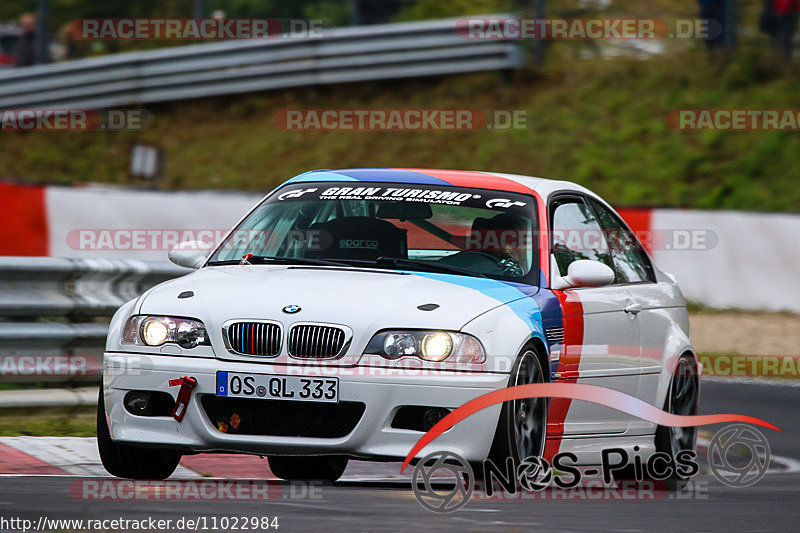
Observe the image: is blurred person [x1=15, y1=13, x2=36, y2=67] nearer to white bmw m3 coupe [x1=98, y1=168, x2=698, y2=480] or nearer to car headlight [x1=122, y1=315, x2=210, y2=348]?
white bmw m3 coupe [x1=98, y1=168, x2=698, y2=480]

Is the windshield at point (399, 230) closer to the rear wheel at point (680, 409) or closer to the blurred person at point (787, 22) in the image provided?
the rear wheel at point (680, 409)

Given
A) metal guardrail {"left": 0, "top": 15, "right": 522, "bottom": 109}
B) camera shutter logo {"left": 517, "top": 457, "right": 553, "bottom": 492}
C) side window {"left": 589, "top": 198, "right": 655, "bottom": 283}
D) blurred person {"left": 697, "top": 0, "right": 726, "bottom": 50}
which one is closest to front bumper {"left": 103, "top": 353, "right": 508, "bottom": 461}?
camera shutter logo {"left": 517, "top": 457, "right": 553, "bottom": 492}

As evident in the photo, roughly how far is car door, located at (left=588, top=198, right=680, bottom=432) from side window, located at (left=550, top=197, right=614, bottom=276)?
0.39 ft

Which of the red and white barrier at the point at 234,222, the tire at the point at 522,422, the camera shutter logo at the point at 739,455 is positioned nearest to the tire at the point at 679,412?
the camera shutter logo at the point at 739,455

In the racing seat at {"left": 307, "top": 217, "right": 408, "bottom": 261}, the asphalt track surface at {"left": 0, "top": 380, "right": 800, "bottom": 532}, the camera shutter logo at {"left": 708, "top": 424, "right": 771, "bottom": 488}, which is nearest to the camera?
the asphalt track surface at {"left": 0, "top": 380, "right": 800, "bottom": 532}

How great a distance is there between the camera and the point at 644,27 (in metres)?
21.2

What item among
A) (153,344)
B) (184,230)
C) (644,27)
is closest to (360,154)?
(644,27)

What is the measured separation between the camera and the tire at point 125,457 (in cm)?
651

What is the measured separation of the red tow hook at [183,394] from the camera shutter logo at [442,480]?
966 mm

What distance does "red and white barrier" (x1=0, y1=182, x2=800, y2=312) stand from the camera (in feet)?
45.6

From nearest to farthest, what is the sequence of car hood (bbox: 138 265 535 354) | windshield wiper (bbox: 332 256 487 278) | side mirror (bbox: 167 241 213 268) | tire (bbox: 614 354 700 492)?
car hood (bbox: 138 265 535 354)
windshield wiper (bbox: 332 256 487 278)
side mirror (bbox: 167 241 213 268)
tire (bbox: 614 354 700 492)

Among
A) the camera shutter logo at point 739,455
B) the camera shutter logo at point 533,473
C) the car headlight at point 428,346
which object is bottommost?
the camera shutter logo at point 739,455

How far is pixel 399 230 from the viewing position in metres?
7.25

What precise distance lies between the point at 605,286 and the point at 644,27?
46.8 ft
